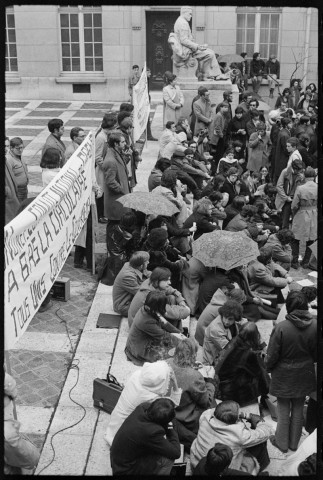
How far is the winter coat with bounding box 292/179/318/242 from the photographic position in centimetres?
1166

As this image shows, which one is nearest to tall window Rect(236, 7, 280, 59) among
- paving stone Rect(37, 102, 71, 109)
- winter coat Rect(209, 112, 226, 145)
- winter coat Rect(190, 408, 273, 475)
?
paving stone Rect(37, 102, 71, 109)

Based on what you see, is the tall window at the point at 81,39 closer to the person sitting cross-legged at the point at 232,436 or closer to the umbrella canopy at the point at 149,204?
the umbrella canopy at the point at 149,204

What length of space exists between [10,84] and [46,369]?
60.3 feet

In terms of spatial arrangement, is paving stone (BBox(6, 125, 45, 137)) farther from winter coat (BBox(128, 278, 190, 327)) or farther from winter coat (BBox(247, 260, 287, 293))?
winter coat (BBox(128, 278, 190, 327))

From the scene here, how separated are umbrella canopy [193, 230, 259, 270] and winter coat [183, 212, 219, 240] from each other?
995 millimetres

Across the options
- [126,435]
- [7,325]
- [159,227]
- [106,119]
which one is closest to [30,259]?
[7,325]

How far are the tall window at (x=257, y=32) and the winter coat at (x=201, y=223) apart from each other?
16.2 meters

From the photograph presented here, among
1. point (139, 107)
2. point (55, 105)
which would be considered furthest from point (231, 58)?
point (139, 107)

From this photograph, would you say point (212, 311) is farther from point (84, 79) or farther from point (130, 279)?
point (84, 79)

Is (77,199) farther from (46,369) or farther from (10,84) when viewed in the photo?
(10,84)

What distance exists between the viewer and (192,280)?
937 centimetres

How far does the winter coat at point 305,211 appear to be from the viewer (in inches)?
459
